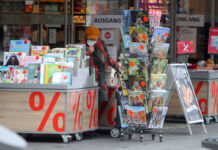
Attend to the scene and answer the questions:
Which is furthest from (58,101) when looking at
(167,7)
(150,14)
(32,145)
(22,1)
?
(167,7)

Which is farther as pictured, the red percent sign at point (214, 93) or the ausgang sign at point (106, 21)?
the ausgang sign at point (106, 21)

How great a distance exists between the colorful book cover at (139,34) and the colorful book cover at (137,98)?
30.6 inches

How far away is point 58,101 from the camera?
741cm

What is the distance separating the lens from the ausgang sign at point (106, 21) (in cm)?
1352

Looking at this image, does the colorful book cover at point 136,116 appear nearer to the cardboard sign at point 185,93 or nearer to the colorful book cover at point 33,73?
the cardboard sign at point 185,93

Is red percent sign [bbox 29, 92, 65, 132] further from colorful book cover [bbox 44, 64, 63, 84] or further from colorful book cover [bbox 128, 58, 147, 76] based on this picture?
colorful book cover [bbox 128, 58, 147, 76]

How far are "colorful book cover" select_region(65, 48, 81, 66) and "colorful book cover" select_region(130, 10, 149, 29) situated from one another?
965 millimetres

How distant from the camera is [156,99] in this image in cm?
776

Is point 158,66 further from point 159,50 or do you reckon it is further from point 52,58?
point 52,58

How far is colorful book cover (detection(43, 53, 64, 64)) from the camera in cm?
768

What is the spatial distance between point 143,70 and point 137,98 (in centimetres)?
45

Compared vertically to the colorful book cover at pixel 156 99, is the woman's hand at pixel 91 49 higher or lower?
higher

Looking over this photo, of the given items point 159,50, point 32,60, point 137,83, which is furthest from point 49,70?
point 159,50

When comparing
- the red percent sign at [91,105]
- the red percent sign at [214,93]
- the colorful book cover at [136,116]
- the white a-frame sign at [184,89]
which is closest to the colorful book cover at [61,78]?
the red percent sign at [91,105]
